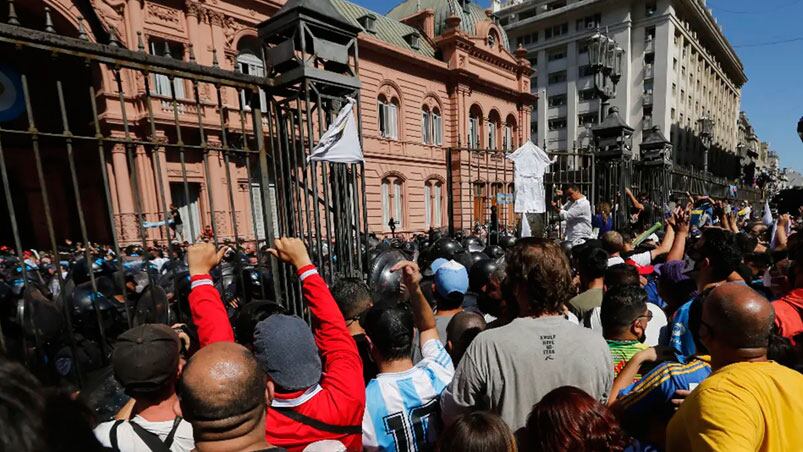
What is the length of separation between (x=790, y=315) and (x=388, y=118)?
2004cm

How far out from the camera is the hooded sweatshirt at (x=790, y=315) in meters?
2.31

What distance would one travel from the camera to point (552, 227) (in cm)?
916

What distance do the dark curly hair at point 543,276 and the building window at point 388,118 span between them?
19178 mm

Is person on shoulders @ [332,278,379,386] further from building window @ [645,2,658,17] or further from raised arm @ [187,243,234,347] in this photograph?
building window @ [645,2,658,17]

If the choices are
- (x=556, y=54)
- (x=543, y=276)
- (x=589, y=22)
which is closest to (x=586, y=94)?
(x=556, y=54)

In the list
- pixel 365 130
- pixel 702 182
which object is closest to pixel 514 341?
pixel 702 182

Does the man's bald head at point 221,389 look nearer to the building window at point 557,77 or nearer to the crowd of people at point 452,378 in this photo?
the crowd of people at point 452,378

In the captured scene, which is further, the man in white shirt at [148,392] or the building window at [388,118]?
the building window at [388,118]

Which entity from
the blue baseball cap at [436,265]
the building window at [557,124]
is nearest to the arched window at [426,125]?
the blue baseball cap at [436,265]

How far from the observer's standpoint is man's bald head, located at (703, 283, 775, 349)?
145 centimetres

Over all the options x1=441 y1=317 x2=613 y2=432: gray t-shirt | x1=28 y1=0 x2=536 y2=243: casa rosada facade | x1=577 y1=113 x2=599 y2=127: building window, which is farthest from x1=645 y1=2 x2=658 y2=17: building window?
x1=441 y1=317 x2=613 y2=432: gray t-shirt

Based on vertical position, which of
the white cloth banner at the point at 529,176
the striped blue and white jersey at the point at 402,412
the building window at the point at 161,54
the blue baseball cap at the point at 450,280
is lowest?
the striped blue and white jersey at the point at 402,412

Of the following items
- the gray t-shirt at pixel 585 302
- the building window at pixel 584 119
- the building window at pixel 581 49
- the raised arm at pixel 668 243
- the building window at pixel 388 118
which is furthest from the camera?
the building window at pixel 581 49

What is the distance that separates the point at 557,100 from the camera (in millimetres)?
46094
